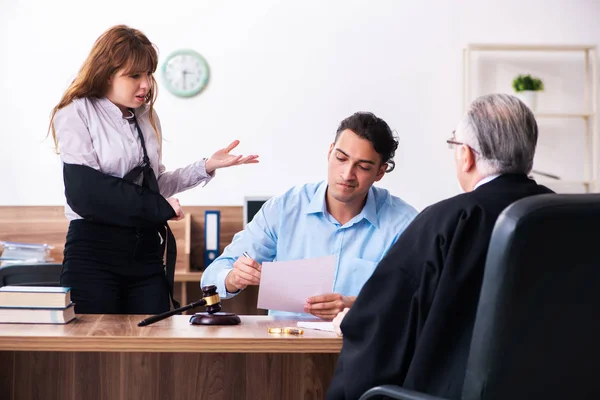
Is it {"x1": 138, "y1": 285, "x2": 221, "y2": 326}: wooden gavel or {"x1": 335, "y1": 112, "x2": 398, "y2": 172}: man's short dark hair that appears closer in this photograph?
{"x1": 138, "y1": 285, "x2": 221, "y2": 326}: wooden gavel

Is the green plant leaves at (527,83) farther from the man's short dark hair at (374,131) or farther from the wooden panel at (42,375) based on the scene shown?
the wooden panel at (42,375)

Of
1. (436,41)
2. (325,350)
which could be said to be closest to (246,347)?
(325,350)

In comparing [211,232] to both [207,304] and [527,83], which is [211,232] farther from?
[207,304]

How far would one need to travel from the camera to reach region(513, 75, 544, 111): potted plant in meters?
4.83

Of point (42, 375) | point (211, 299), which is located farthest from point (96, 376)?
point (211, 299)

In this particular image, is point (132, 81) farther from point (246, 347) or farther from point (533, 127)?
point (533, 127)

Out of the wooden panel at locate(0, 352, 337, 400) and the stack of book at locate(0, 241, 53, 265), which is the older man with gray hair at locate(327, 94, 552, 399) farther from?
the stack of book at locate(0, 241, 53, 265)

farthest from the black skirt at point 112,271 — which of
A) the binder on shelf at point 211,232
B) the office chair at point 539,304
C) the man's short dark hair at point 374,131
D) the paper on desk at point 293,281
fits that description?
the binder on shelf at point 211,232

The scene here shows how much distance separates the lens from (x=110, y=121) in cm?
231

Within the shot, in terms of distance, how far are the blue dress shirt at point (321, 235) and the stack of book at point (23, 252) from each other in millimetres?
2226

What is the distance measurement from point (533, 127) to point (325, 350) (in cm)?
65

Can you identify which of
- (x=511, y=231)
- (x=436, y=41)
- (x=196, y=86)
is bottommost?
(x=511, y=231)

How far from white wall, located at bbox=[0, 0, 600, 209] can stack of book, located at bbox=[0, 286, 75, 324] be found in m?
2.88

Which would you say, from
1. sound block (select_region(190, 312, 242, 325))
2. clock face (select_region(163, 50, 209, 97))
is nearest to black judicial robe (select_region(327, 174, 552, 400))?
sound block (select_region(190, 312, 242, 325))
